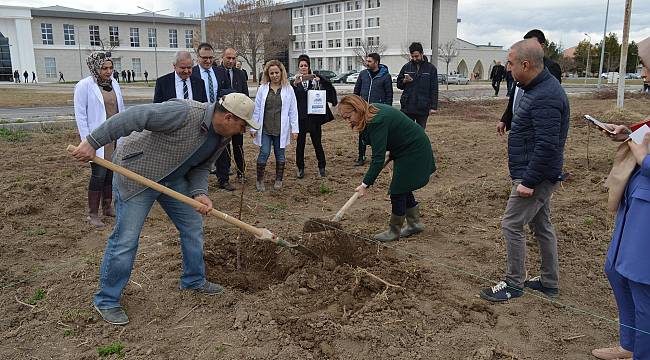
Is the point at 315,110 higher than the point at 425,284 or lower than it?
higher

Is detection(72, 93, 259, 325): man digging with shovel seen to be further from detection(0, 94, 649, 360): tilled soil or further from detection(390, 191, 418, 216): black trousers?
detection(390, 191, 418, 216): black trousers

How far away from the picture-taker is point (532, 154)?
3.66 m

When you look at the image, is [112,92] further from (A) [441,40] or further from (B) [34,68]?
(A) [441,40]

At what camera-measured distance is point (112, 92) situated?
564cm

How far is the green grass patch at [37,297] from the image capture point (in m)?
4.04

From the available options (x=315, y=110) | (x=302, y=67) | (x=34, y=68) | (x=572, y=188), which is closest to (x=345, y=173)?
(x=315, y=110)

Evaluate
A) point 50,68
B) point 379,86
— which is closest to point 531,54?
point 379,86

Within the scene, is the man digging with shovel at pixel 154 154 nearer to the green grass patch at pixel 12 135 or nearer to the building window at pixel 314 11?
the green grass patch at pixel 12 135

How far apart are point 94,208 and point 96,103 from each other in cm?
118

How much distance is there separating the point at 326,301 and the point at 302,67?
461 cm

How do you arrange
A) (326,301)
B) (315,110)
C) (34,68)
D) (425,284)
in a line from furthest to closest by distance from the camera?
(34,68) → (315,110) → (425,284) → (326,301)

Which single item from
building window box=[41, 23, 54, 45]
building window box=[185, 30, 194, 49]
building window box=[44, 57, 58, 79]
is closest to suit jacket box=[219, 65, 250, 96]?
building window box=[44, 57, 58, 79]

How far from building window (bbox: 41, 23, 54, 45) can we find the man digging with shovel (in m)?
62.2

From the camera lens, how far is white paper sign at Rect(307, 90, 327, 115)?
25.2 ft
